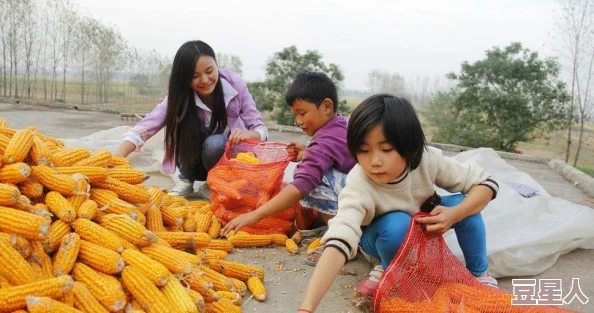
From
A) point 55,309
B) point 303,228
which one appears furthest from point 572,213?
point 55,309

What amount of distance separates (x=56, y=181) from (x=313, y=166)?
1504mm

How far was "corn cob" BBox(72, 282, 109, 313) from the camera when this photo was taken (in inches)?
68.3

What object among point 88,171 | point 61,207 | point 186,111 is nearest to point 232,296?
point 61,207

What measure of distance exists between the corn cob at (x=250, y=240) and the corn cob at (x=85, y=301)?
1.28 meters

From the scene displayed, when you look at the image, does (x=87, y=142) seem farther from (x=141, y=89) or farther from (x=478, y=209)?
(x=141, y=89)

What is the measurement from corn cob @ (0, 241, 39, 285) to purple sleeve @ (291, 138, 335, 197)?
155 cm

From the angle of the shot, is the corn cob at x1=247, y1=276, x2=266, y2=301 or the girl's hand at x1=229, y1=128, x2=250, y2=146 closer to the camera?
the corn cob at x1=247, y1=276, x2=266, y2=301

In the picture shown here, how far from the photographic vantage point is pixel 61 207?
2.09 metres

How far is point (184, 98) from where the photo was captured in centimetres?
372

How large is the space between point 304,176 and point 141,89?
29.2 meters

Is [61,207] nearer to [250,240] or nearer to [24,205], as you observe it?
[24,205]

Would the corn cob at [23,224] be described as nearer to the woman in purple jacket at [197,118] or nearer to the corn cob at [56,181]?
the corn cob at [56,181]

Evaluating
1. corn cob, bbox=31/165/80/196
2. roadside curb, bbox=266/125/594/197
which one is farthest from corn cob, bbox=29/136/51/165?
roadside curb, bbox=266/125/594/197

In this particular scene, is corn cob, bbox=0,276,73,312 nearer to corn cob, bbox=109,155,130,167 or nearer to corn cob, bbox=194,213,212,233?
corn cob, bbox=109,155,130,167
